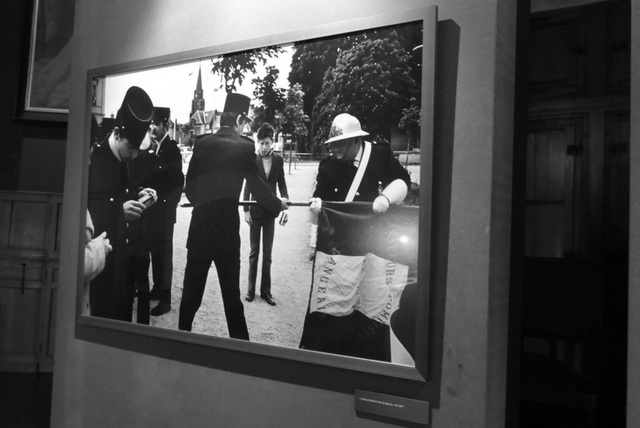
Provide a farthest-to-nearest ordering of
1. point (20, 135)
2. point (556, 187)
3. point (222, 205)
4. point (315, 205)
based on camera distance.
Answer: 1. point (20, 135)
2. point (556, 187)
3. point (222, 205)
4. point (315, 205)

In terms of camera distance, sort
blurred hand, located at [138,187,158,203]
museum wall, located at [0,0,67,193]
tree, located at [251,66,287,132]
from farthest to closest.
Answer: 1. museum wall, located at [0,0,67,193]
2. blurred hand, located at [138,187,158,203]
3. tree, located at [251,66,287,132]

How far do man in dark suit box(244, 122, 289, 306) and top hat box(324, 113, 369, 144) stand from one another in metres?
0.23

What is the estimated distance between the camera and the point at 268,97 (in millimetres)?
2039

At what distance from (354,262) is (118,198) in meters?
1.19

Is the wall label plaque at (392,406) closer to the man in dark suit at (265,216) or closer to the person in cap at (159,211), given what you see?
the man in dark suit at (265,216)

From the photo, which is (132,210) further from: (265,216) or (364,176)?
(364,176)

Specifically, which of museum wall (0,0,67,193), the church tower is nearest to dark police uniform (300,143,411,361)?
the church tower

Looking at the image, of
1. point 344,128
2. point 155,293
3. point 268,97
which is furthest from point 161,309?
point 344,128

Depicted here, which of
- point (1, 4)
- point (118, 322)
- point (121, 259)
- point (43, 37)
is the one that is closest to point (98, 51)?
point (121, 259)

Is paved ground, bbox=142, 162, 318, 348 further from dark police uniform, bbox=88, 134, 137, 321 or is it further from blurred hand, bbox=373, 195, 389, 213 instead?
dark police uniform, bbox=88, 134, 137, 321

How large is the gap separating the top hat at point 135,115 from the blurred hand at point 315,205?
0.87 meters

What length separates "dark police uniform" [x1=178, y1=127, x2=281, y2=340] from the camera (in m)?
2.05

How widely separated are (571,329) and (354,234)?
1.98 metres

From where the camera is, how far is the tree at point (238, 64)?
206 centimetres
